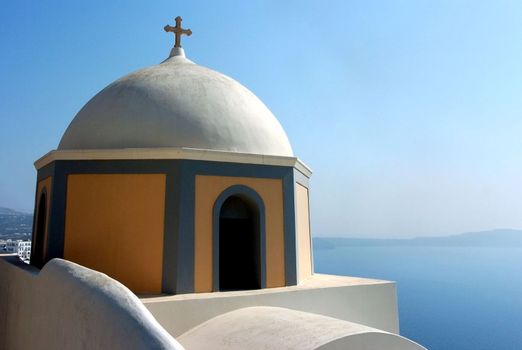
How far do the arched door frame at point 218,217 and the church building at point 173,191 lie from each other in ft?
0.05

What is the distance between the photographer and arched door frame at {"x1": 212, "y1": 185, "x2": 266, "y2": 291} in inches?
252

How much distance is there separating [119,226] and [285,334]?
3388 millimetres

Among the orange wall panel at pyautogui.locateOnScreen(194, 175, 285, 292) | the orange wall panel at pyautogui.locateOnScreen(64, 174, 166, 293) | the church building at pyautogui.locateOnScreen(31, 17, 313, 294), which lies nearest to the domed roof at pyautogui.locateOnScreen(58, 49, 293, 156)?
the church building at pyautogui.locateOnScreen(31, 17, 313, 294)

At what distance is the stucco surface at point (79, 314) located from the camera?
2658mm

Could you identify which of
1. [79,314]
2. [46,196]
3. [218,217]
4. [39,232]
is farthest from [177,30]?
[79,314]

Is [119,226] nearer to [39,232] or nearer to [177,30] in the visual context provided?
[39,232]

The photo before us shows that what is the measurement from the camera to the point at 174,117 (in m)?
6.84

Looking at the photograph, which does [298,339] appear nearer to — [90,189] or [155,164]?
[155,164]

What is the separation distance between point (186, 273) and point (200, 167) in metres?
1.63

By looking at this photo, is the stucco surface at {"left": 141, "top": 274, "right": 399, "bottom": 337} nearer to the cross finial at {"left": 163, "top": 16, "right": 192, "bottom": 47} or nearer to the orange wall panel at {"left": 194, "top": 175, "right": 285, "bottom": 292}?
the orange wall panel at {"left": 194, "top": 175, "right": 285, "bottom": 292}

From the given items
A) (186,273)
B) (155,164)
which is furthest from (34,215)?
(186,273)

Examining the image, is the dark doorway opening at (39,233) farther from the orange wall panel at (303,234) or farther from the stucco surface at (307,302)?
the orange wall panel at (303,234)

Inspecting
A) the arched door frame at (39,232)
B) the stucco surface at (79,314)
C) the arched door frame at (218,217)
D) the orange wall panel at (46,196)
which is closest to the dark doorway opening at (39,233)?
the arched door frame at (39,232)

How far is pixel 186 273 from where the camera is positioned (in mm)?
6141
